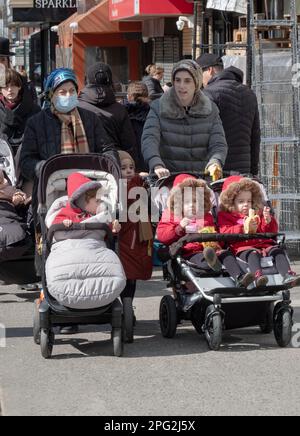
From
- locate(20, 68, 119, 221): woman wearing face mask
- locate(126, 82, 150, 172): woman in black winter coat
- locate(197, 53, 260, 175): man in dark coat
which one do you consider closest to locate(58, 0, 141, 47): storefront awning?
locate(126, 82, 150, 172): woman in black winter coat

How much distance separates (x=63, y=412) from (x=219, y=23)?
16723 mm

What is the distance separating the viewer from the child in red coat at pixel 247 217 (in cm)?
846

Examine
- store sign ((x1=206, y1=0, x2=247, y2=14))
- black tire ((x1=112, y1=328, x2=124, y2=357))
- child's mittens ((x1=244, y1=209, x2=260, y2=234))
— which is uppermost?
store sign ((x1=206, y1=0, x2=247, y2=14))

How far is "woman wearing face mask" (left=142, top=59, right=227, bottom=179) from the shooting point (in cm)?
939

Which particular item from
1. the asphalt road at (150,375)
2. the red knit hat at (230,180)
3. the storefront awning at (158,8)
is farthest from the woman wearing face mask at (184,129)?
the storefront awning at (158,8)

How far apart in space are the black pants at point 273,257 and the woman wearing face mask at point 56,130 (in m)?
1.38

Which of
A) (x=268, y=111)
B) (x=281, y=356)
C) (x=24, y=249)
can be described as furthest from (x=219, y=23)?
(x=281, y=356)

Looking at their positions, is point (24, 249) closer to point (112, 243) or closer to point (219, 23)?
point (112, 243)

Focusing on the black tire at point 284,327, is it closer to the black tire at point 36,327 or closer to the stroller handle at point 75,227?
the stroller handle at point 75,227

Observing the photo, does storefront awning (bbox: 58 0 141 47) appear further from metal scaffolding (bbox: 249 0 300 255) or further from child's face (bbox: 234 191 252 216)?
child's face (bbox: 234 191 252 216)

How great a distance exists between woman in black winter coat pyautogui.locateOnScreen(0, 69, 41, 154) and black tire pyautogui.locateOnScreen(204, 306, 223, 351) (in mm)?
3181

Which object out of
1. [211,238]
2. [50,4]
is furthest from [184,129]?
[50,4]

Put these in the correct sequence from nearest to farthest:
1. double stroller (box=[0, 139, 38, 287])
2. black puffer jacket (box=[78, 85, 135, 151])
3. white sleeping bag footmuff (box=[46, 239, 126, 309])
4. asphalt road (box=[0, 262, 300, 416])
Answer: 1. asphalt road (box=[0, 262, 300, 416])
2. white sleeping bag footmuff (box=[46, 239, 126, 309])
3. double stroller (box=[0, 139, 38, 287])
4. black puffer jacket (box=[78, 85, 135, 151])

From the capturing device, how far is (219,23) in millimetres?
22406
